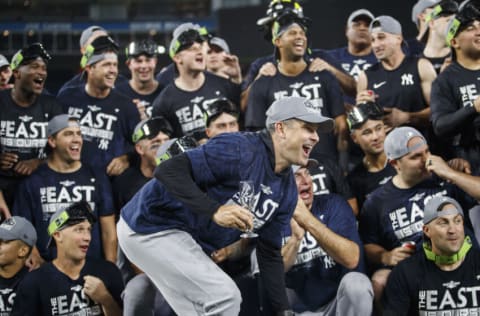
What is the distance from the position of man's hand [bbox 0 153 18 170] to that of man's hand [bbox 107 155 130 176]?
0.75 meters

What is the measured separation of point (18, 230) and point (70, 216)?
0.40 metres

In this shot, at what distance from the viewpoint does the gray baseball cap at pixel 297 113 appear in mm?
4551

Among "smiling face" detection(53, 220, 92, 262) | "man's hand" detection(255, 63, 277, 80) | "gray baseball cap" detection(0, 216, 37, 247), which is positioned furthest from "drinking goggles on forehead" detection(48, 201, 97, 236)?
"man's hand" detection(255, 63, 277, 80)

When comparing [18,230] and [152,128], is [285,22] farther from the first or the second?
[18,230]

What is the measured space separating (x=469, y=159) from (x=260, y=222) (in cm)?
226

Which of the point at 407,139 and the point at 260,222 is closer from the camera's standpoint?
the point at 260,222

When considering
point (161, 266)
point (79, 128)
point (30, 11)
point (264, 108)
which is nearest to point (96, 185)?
point (79, 128)

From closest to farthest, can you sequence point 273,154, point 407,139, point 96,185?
1. point 273,154
2. point 407,139
3. point 96,185

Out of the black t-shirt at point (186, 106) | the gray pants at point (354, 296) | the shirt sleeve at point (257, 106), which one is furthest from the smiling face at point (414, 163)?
the black t-shirt at point (186, 106)

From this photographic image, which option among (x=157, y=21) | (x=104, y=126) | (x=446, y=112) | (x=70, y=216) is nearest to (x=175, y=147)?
(x=70, y=216)

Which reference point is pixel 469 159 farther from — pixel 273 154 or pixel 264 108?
pixel 273 154

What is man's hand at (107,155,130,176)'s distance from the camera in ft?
22.5

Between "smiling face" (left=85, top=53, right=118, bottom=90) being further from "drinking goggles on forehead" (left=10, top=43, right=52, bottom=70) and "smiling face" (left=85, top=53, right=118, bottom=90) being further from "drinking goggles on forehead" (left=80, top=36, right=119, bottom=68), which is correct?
"drinking goggles on forehead" (left=10, top=43, right=52, bottom=70)

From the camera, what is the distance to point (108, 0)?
2294cm
